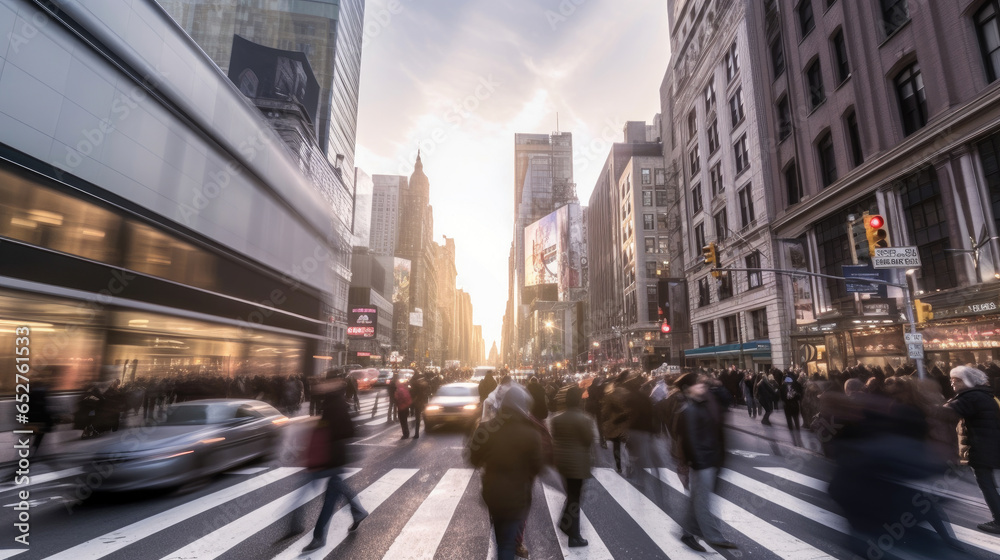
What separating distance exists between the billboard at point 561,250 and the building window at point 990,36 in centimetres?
7738

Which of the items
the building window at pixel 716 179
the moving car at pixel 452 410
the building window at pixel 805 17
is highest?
the building window at pixel 805 17

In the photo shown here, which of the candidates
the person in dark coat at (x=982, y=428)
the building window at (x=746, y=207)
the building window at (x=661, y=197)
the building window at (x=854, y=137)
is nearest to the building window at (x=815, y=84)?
the building window at (x=854, y=137)

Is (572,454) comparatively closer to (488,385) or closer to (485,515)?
(485,515)

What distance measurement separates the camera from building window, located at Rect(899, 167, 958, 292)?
1698 centimetres

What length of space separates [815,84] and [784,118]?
113 inches

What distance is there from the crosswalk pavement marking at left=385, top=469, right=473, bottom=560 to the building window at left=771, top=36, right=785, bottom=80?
3141cm

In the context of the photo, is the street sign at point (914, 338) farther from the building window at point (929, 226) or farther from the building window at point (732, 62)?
the building window at point (732, 62)

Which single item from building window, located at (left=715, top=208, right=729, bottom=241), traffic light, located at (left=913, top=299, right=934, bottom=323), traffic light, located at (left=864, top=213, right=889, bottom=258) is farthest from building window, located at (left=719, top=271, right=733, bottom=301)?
traffic light, located at (left=864, top=213, right=889, bottom=258)

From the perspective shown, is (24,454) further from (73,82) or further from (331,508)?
(73,82)

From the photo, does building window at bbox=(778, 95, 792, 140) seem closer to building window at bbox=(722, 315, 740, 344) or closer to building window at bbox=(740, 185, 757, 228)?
building window at bbox=(740, 185, 757, 228)

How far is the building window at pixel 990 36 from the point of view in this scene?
15461mm

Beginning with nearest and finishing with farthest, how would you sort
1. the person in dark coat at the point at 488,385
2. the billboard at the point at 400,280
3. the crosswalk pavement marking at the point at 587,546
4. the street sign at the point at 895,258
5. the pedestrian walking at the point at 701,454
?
the crosswalk pavement marking at the point at 587,546, the pedestrian walking at the point at 701,454, the street sign at the point at 895,258, the person in dark coat at the point at 488,385, the billboard at the point at 400,280

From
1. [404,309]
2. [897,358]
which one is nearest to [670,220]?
[897,358]

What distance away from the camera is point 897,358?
19.0 meters
